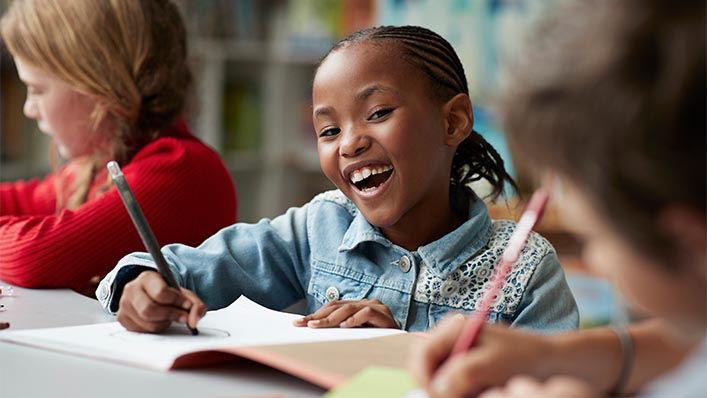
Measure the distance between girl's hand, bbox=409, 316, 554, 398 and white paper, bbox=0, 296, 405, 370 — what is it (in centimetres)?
21

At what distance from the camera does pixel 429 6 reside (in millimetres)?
2641

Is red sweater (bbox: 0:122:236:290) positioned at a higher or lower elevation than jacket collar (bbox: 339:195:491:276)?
lower

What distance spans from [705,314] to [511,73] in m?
0.18

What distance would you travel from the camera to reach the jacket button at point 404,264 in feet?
3.41

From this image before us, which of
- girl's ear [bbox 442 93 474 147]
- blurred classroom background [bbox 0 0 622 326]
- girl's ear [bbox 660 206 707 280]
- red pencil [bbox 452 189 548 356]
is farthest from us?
blurred classroom background [bbox 0 0 622 326]

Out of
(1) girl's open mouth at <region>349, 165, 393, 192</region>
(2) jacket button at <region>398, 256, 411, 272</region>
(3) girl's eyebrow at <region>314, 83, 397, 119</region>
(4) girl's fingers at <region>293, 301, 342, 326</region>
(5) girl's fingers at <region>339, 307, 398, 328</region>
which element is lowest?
(2) jacket button at <region>398, 256, 411, 272</region>

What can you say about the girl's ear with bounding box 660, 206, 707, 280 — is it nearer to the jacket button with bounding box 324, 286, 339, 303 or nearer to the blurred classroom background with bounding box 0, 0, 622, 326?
the jacket button with bounding box 324, 286, 339, 303

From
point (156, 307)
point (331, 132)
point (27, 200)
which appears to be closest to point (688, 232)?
point (156, 307)

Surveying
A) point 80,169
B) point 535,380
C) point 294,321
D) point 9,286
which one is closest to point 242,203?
point 80,169

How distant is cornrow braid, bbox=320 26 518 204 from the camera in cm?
104

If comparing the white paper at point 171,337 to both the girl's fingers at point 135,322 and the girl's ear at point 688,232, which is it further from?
the girl's ear at point 688,232

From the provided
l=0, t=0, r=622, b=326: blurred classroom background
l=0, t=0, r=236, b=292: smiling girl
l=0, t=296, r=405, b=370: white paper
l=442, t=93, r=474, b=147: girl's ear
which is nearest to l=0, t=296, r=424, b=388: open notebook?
l=0, t=296, r=405, b=370: white paper

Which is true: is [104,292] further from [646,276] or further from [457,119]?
[646,276]

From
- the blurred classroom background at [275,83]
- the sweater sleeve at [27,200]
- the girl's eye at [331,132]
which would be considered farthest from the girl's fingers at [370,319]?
the blurred classroom background at [275,83]
